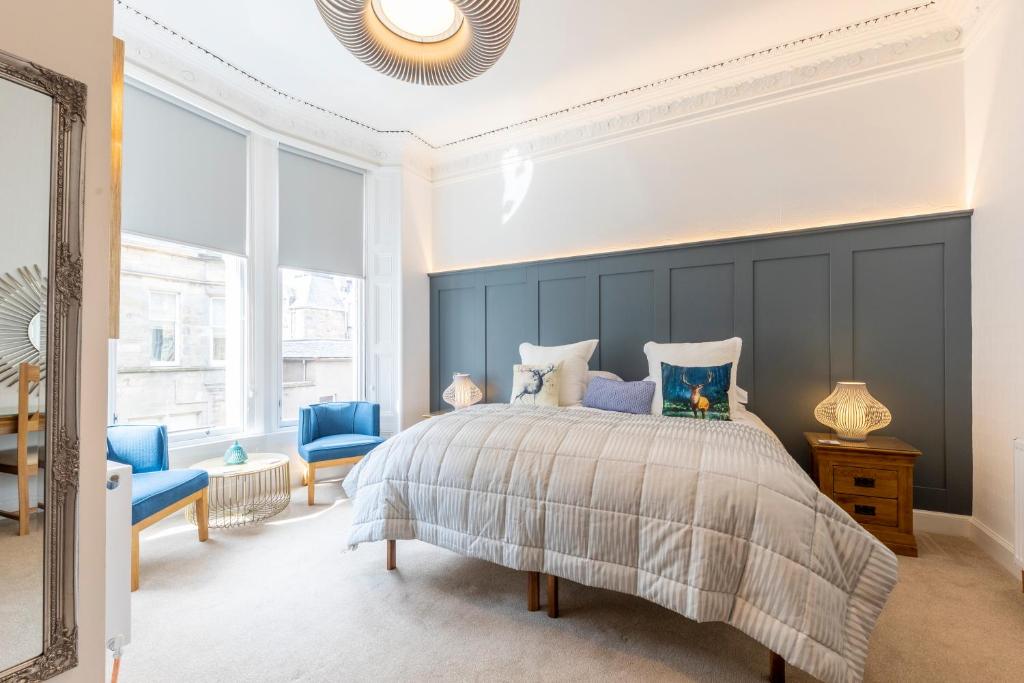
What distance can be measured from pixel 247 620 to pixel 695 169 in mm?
4001

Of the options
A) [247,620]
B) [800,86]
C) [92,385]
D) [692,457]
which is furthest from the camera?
[800,86]

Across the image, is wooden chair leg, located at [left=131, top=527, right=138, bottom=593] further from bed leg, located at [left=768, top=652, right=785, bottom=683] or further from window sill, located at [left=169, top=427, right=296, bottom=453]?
bed leg, located at [left=768, top=652, right=785, bottom=683]

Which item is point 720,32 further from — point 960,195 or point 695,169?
point 960,195

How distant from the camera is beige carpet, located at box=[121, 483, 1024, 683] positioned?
5.32 feet

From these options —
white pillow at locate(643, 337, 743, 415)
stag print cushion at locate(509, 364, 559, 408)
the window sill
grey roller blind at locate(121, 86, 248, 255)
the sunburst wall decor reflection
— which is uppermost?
grey roller blind at locate(121, 86, 248, 255)

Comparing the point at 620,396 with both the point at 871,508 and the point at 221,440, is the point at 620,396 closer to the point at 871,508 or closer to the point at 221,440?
the point at 871,508

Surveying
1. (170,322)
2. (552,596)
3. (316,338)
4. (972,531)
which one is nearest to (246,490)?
(170,322)

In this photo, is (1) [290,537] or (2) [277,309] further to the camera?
(2) [277,309]

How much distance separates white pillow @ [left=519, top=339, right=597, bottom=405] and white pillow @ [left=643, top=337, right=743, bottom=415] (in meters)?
0.51

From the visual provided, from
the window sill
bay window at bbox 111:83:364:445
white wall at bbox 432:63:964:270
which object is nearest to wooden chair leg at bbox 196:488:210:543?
the window sill

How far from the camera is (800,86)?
10.6 ft

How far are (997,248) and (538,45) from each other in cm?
297

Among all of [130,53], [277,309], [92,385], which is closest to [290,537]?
[277,309]

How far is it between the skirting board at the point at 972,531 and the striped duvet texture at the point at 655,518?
1520 millimetres
